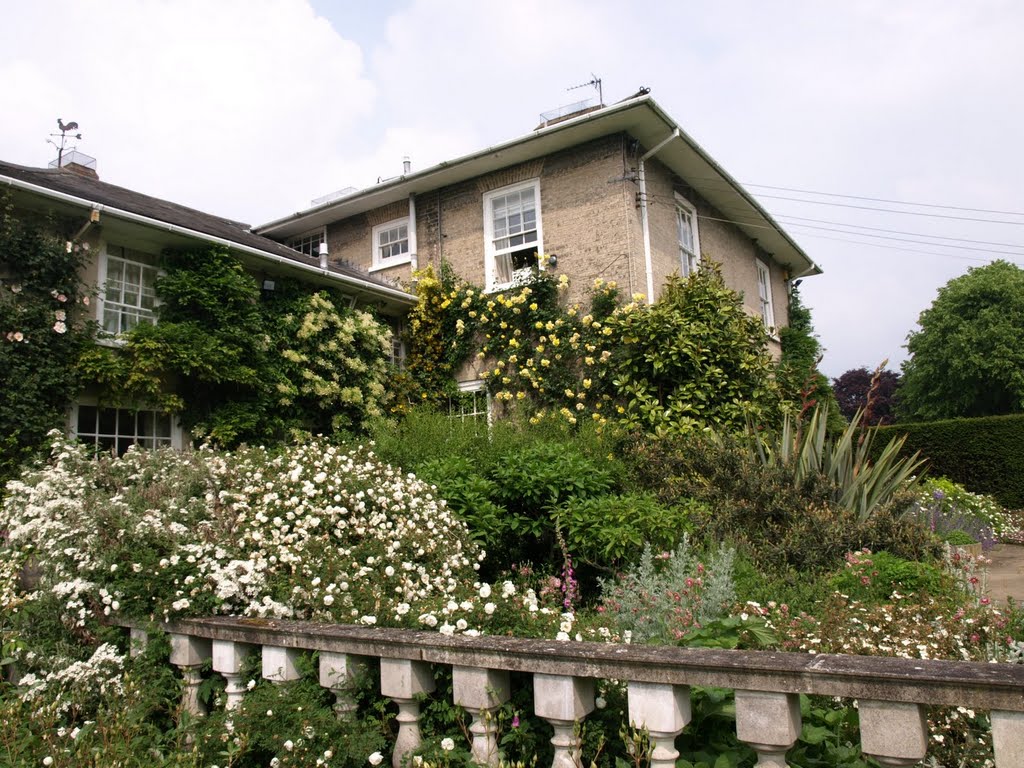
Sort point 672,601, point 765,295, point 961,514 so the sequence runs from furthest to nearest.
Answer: point 765,295, point 961,514, point 672,601

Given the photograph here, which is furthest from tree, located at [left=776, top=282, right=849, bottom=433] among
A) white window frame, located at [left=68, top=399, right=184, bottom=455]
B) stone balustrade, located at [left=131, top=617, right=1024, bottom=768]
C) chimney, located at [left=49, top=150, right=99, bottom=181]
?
chimney, located at [left=49, top=150, right=99, bottom=181]

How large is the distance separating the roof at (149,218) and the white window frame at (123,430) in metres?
2.42

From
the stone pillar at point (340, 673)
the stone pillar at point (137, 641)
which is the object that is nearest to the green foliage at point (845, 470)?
the stone pillar at point (340, 673)

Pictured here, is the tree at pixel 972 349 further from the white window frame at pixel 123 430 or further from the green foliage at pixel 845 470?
the white window frame at pixel 123 430

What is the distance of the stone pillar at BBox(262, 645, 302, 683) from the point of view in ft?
9.55

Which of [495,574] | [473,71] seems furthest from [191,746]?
[473,71]

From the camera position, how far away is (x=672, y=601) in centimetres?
401

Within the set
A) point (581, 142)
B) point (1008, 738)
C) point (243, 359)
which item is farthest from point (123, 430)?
point (1008, 738)

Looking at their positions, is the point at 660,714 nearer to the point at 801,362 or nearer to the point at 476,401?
the point at 476,401

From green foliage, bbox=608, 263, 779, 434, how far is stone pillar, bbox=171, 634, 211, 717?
7.72 m

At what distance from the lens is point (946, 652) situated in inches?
142

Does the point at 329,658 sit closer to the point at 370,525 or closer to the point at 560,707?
the point at 560,707

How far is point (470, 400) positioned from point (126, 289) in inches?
226

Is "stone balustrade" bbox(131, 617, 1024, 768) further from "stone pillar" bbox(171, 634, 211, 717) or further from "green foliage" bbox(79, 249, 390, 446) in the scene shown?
"green foliage" bbox(79, 249, 390, 446)
